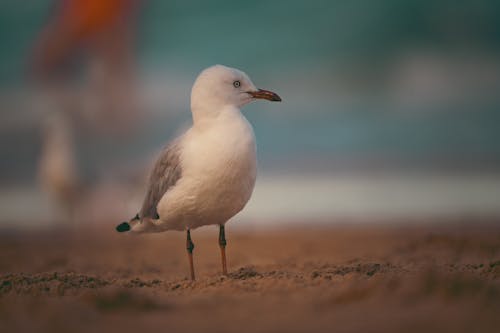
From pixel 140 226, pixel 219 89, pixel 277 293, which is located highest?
pixel 219 89

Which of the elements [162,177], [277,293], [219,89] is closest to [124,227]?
[162,177]

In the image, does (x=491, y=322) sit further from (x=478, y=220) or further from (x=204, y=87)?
(x=478, y=220)

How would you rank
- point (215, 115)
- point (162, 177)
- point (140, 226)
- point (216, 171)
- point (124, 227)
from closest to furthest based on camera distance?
point (216, 171) < point (215, 115) < point (162, 177) < point (140, 226) < point (124, 227)

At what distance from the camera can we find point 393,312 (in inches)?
117

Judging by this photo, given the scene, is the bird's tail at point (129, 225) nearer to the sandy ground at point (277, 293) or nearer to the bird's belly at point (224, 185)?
the sandy ground at point (277, 293)

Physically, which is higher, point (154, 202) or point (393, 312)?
point (154, 202)

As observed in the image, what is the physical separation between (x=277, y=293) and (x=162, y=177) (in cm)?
161

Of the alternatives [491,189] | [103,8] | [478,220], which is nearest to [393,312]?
[478,220]

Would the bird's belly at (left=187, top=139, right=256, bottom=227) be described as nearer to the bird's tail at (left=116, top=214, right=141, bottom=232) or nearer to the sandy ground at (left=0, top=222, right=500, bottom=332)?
the sandy ground at (left=0, top=222, right=500, bottom=332)

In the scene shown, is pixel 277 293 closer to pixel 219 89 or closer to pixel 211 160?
pixel 211 160

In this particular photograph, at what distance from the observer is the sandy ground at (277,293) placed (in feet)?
9.58

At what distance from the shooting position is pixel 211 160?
14.4ft

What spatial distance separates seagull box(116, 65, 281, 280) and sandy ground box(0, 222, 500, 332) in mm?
518

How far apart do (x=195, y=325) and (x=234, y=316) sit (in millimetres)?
242
